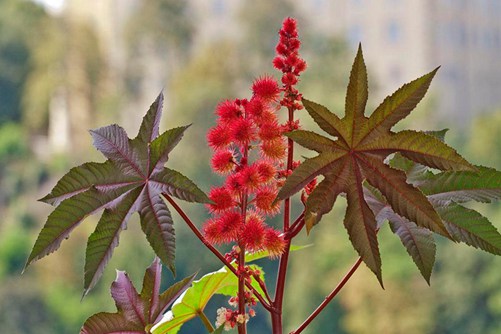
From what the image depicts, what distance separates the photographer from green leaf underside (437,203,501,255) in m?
0.47

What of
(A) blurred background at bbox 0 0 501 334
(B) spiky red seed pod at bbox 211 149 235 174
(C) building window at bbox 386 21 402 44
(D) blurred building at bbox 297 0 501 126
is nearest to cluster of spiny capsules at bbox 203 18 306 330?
(B) spiky red seed pod at bbox 211 149 235 174

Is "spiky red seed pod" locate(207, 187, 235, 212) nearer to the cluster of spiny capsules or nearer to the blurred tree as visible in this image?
the cluster of spiny capsules

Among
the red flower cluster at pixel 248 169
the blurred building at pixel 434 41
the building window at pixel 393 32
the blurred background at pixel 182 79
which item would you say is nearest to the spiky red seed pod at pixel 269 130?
the red flower cluster at pixel 248 169

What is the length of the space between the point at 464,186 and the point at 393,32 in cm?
2023

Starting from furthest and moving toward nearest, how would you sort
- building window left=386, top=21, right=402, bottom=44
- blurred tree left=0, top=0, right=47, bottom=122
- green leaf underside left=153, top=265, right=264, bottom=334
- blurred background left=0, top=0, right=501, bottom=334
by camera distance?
building window left=386, top=21, right=402, bottom=44 → blurred tree left=0, top=0, right=47, bottom=122 → blurred background left=0, top=0, right=501, bottom=334 → green leaf underside left=153, top=265, right=264, bottom=334

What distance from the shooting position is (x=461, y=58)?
19.8 metres

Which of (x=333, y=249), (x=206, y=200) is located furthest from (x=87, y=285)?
(x=333, y=249)

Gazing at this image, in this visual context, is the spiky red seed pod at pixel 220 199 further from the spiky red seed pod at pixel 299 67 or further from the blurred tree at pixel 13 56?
the blurred tree at pixel 13 56

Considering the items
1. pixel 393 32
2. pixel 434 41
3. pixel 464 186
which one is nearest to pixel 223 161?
pixel 464 186

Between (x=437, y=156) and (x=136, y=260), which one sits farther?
(x=136, y=260)

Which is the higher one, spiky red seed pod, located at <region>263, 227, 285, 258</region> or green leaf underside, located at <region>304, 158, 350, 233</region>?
green leaf underside, located at <region>304, 158, 350, 233</region>

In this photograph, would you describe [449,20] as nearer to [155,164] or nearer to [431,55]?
[431,55]

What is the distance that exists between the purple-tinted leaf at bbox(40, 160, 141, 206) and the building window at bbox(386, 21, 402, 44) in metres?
20.0

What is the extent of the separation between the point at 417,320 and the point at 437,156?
48.4 ft
